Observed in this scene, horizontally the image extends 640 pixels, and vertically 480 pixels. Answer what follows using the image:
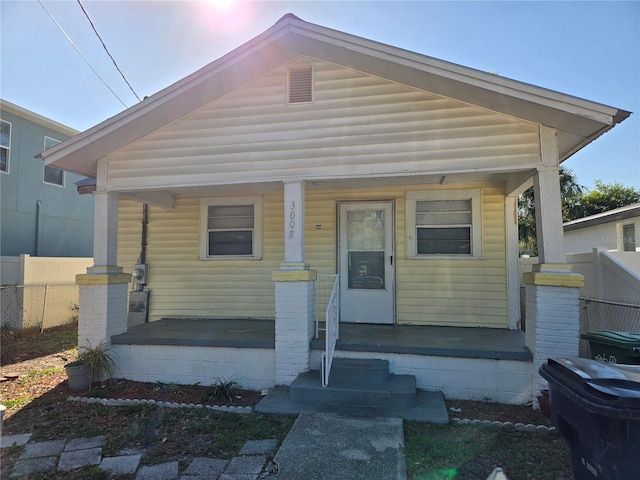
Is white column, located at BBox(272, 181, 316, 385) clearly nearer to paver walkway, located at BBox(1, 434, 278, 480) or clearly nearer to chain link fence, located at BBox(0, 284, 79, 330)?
paver walkway, located at BBox(1, 434, 278, 480)

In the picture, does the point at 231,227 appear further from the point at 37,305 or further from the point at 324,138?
the point at 37,305

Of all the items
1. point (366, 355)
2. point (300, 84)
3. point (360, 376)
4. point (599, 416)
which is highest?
point (300, 84)

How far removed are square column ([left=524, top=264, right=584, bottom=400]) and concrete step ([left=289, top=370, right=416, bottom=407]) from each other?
1.44 m

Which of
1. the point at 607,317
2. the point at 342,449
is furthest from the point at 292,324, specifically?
the point at 607,317

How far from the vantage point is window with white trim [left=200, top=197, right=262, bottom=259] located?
6.77m

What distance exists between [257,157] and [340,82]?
1.49 metres

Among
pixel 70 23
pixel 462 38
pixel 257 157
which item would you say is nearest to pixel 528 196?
pixel 462 38

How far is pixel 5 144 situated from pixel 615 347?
Result: 13.2 meters

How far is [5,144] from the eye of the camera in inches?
389

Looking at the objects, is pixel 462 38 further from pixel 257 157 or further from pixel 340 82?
pixel 257 157

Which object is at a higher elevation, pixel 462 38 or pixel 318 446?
pixel 462 38

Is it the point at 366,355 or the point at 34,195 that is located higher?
the point at 34,195

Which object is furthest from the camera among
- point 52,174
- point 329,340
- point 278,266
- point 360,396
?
point 52,174

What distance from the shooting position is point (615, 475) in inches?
79.3
